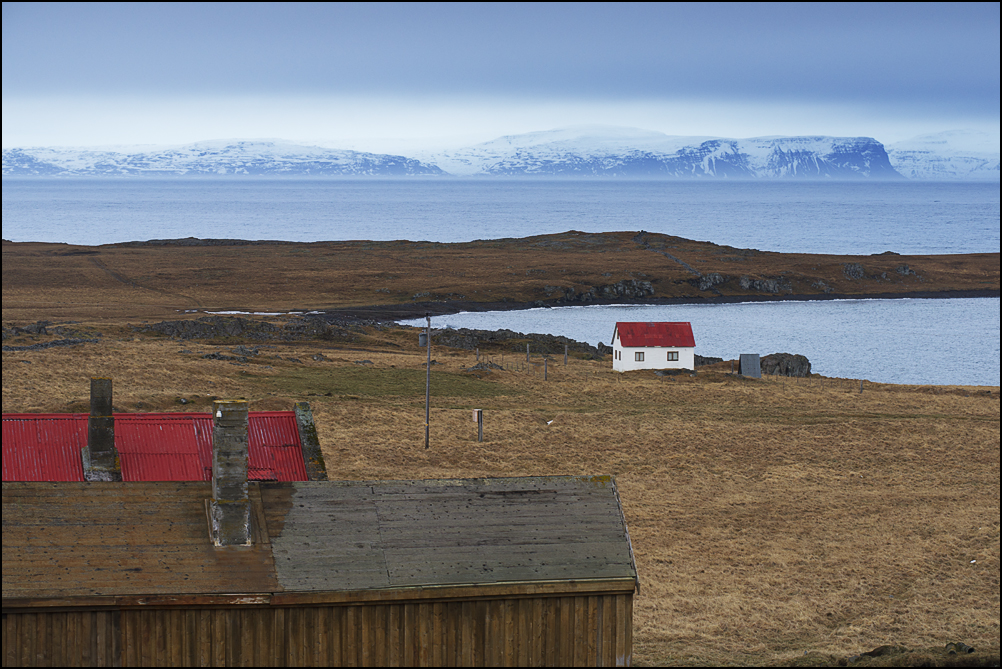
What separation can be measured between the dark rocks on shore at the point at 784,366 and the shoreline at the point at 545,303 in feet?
127

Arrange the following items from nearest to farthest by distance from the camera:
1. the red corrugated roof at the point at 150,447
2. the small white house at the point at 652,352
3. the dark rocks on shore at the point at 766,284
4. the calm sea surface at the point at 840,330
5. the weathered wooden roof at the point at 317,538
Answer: the weathered wooden roof at the point at 317,538, the red corrugated roof at the point at 150,447, the small white house at the point at 652,352, the calm sea surface at the point at 840,330, the dark rocks on shore at the point at 766,284

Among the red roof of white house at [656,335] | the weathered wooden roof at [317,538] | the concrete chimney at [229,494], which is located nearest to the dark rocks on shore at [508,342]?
the red roof of white house at [656,335]

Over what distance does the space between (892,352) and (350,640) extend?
268ft

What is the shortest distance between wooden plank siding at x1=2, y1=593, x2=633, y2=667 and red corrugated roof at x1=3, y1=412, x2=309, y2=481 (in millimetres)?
7215

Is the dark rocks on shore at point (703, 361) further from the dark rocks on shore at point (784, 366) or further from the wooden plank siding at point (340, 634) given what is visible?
the wooden plank siding at point (340, 634)

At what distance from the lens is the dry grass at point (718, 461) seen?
77.0ft

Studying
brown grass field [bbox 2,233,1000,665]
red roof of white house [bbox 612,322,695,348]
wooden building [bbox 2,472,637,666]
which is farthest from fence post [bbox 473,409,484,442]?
wooden building [bbox 2,472,637,666]

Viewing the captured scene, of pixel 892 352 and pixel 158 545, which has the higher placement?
pixel 158 545

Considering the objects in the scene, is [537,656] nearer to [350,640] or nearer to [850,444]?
[350,640]

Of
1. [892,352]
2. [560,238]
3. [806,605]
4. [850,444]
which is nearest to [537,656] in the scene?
[806,605]

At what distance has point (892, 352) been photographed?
86812 millimetres

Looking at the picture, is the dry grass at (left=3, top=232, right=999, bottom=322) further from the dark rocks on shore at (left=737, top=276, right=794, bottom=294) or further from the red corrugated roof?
the red corrugated roof

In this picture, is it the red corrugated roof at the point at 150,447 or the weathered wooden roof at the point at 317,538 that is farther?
the red corrugated roof at the point at 150,447

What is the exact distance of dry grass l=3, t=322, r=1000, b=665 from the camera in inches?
925
